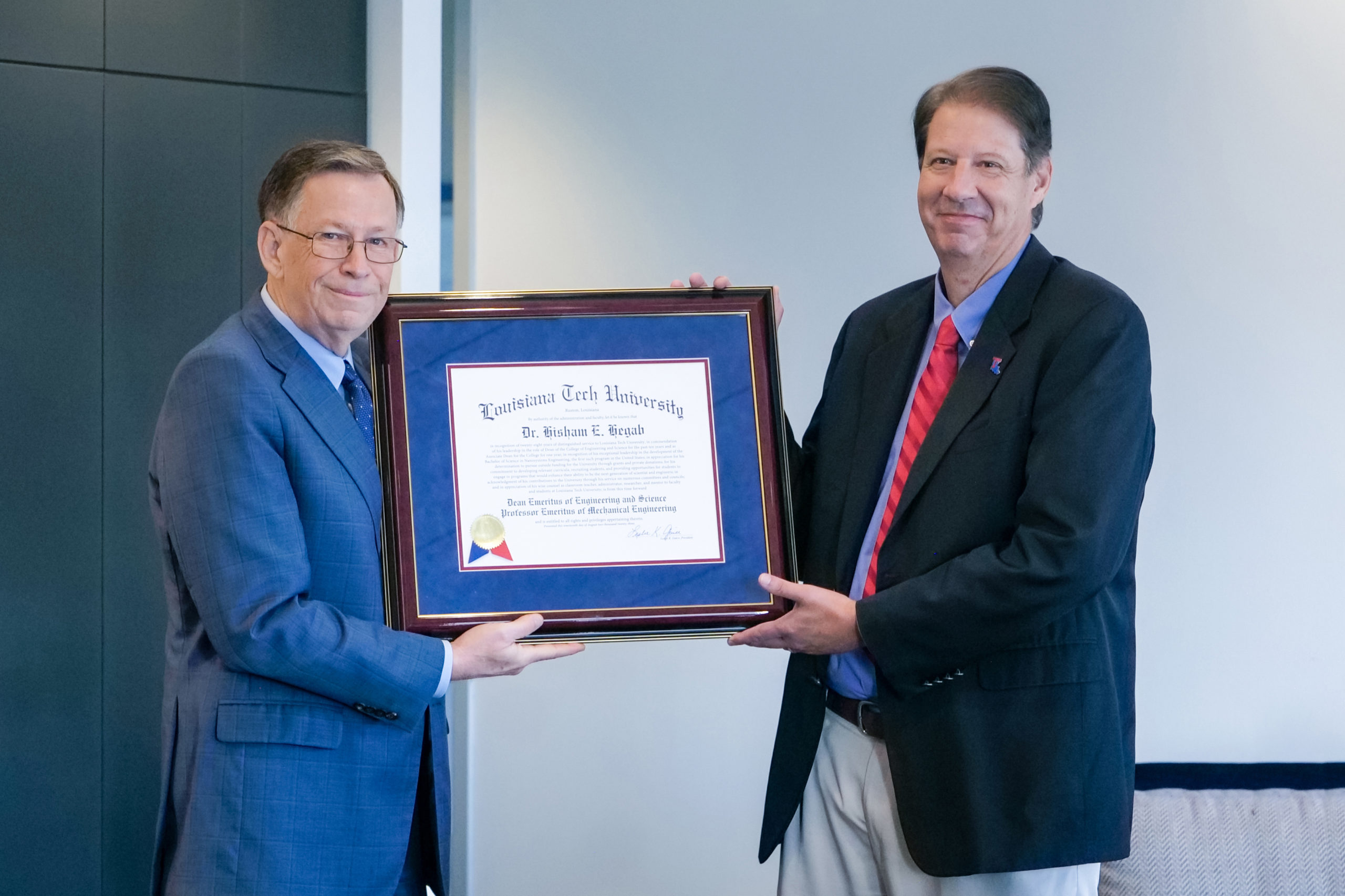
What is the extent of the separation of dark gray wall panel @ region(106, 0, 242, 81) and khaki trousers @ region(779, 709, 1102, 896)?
204 cm

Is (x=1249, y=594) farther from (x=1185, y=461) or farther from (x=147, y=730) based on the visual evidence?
(x=147, y=730)

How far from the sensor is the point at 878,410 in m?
2.00

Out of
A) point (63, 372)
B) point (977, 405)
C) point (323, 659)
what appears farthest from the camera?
point (63, 372)

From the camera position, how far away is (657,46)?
3.22 meters

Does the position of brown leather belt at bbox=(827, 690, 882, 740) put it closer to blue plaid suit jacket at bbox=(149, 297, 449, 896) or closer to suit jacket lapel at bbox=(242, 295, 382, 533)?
blue plaid suit jacket at bbox=(149, 297, 449, 896)

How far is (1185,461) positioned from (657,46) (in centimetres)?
184

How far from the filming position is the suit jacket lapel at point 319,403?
1737mm

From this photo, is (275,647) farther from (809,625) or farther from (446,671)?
(809,625)

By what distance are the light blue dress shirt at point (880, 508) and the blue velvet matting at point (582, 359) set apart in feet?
0.58

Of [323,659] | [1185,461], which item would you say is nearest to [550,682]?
[323,659]

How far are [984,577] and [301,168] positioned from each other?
1184mm

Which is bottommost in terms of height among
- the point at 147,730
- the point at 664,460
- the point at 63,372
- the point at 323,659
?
the point at 147,730

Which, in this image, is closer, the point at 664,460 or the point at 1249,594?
the point at 664,460

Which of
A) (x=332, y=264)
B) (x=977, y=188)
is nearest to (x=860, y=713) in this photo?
(x=977, y=188)
